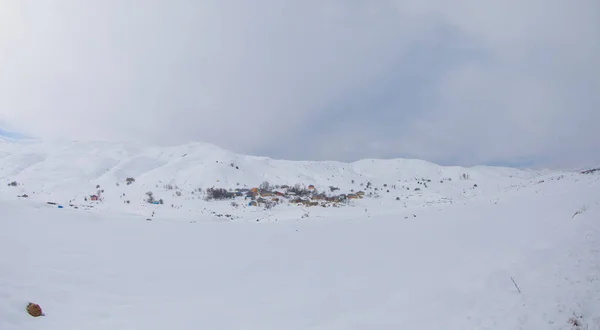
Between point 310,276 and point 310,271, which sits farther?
point 310,271

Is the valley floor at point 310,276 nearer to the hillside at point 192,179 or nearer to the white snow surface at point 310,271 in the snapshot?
the white snow surface at point 310,271

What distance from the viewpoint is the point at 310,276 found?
1056 cm

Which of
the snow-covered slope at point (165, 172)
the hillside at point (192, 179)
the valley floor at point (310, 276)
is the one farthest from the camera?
the snow-covered slope at point (165, 172)

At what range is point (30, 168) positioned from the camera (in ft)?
209

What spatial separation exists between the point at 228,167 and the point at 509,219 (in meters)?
71.9

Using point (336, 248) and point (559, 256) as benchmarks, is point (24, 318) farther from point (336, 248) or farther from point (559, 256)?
point (559, 256)

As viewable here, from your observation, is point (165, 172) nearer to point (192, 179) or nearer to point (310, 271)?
point (192, 179)

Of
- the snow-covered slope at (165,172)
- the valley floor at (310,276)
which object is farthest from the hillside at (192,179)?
the valley floor at (310,276)

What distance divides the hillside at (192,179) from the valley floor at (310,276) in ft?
67.2

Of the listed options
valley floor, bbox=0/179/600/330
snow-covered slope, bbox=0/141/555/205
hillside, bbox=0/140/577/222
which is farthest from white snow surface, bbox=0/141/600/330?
snow-covered slope, bbox=0/141/555/205

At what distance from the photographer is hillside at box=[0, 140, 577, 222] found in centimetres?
4419

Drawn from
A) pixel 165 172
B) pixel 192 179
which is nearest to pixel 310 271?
pixel 192 179

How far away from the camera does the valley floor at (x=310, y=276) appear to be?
6277 mm

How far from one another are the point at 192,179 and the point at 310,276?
6307cm
